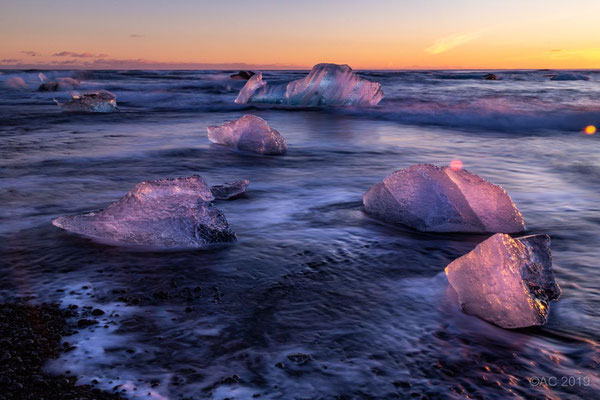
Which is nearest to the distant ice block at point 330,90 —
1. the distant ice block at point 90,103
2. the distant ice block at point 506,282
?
the distant ice block at point 90,103

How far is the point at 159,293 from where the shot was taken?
6.97ft

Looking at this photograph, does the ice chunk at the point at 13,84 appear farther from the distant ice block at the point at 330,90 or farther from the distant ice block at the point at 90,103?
the distant ice block at the point at 330,90

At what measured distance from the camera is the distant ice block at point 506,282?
6.36 ft

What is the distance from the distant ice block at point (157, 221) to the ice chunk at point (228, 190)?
2.78 feet

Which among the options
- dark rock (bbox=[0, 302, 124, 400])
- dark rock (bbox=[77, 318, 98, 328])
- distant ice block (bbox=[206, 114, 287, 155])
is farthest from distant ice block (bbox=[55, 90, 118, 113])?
dark rock (bbox=[77, 318, 98, 328])

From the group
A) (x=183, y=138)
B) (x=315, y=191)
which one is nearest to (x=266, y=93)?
(x=183, y=138)

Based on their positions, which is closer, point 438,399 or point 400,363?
point 438,399

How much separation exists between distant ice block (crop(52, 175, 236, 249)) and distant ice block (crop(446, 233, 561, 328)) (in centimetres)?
128

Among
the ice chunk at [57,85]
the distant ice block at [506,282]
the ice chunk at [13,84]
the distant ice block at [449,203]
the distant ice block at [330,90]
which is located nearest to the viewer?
the distant ice block at [506,282]

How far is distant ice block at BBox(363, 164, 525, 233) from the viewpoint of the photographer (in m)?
3.07

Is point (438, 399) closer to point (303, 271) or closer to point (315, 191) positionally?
point (303, 271)

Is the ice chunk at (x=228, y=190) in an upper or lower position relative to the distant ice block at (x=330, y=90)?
lower

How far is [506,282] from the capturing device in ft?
6.59

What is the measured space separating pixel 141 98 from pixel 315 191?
50.0 feet
